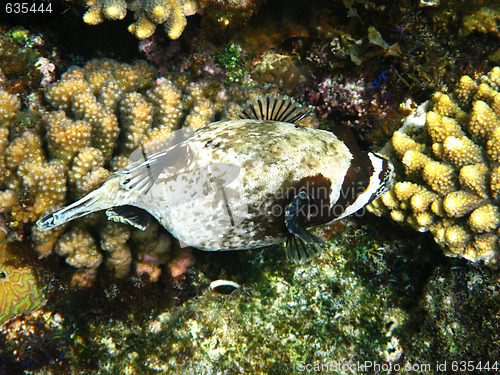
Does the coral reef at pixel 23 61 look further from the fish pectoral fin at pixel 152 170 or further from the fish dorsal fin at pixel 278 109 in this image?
the fish dorsal fin at pixel 278 109

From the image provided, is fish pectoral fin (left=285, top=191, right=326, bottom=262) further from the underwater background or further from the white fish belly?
the underwater background

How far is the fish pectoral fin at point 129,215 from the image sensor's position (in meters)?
3.01

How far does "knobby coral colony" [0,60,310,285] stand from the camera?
3.27 metres

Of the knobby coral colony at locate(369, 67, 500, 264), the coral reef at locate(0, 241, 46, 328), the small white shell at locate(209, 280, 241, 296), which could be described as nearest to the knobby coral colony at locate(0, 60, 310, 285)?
the coral reef at locate(0, 241, 46, 328)

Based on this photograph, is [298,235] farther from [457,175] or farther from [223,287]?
[457,175]

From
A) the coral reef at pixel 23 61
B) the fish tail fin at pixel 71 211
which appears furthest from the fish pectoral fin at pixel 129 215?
the coral reef at pixel 23 61

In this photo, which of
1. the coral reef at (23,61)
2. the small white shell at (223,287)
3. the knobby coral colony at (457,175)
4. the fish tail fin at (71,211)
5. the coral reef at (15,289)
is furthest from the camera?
the coral reef at (23,61)

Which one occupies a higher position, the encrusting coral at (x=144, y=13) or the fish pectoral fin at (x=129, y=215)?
the encrusting coral at (x=144, y=13)

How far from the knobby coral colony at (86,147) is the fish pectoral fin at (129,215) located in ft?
1.49

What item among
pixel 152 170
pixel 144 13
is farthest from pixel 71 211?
pixel 144 13

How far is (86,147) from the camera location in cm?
332

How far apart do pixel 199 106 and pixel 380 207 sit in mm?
2447

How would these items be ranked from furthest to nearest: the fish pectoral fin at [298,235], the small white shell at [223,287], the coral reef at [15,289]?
the small white shell at [223,287], the coral reef at [15,289], the fish pectoral fin at [298,235]

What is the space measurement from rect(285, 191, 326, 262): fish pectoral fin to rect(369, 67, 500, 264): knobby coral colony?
1.27 meters
